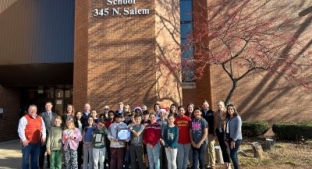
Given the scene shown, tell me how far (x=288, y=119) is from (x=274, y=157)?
19.1 ft

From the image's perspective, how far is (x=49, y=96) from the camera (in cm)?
1722

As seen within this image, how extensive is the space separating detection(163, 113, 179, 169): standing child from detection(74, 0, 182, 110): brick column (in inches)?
193

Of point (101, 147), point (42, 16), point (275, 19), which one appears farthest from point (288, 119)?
point (42, 16)

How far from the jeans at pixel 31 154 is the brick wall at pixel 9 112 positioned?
9.28m

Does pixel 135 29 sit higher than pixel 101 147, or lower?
higher

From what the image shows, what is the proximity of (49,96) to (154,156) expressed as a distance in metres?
11.3

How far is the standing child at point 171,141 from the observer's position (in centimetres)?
751

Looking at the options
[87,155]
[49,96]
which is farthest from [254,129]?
[49,96]

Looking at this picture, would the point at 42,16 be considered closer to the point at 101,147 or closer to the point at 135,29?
the point at 135,29

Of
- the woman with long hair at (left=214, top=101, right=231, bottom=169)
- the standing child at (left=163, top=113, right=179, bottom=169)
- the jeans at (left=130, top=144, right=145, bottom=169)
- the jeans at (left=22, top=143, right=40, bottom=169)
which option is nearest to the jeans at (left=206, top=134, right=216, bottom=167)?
the woman with long hair at (left=214, top=101, right=231, bottom=169)

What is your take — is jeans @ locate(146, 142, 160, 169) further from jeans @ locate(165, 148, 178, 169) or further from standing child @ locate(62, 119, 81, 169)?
standing child @ locate(62, 119, 81, 169)

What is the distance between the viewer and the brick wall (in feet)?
52.5

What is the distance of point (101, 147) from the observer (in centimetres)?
796

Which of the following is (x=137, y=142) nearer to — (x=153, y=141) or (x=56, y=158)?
(x=153, y=141)
